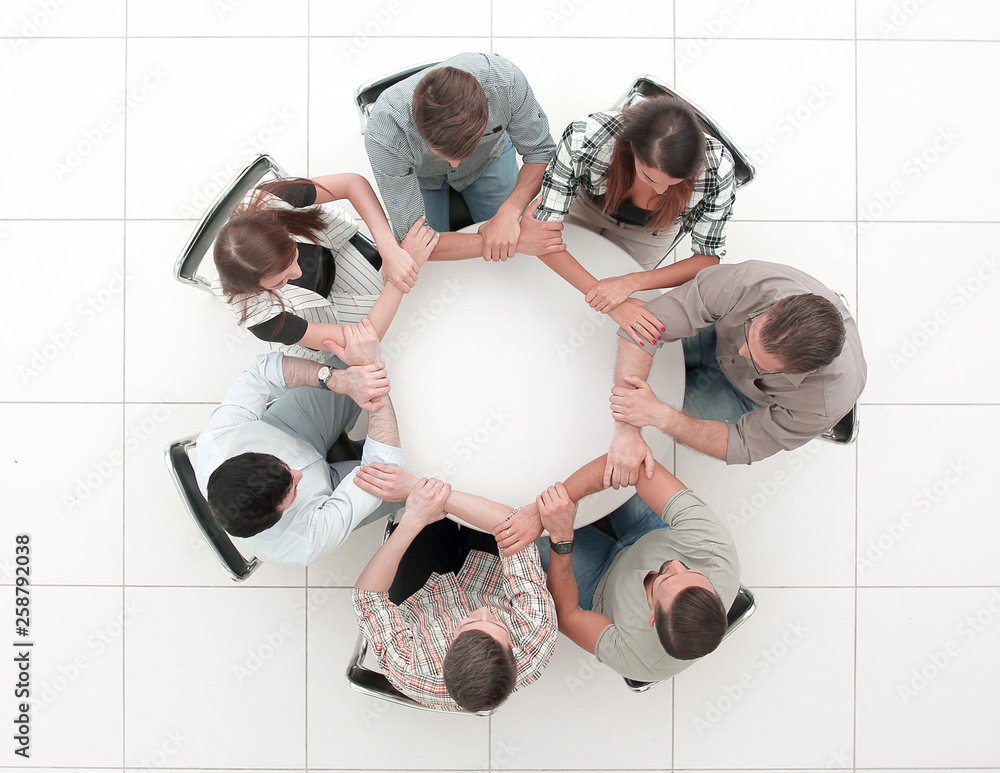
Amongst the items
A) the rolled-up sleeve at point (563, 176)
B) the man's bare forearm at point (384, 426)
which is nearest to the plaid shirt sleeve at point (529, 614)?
the man's bare forearm at point (384, 426)

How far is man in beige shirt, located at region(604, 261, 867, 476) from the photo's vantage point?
1598mm

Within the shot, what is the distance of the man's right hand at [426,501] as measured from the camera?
6.13 ft

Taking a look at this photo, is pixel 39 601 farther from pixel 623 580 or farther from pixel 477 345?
pixel 623 580

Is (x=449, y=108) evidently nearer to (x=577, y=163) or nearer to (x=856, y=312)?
(x=577, y=163)

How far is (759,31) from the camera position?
2.57 metres

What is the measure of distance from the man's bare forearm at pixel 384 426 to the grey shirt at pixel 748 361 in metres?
0.71

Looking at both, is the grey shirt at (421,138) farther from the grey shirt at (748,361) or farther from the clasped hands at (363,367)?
the grey shirt at (748,361)

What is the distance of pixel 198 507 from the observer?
1856 mm

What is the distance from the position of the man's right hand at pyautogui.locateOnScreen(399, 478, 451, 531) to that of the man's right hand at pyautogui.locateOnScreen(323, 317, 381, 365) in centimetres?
39

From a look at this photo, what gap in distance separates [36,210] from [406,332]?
5.84 ft

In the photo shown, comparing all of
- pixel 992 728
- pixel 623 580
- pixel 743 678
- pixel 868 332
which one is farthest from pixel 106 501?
pixel 992 728

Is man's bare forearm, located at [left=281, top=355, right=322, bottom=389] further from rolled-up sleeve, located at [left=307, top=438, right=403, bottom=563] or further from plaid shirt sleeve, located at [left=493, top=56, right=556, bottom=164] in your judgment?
plaid shirt sleeve, located at [left=493, top=56, right=556, bottom=164]

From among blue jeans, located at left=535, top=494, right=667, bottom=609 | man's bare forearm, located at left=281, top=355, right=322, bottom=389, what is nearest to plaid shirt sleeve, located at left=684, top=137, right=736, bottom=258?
blue jeans, located at left=535, top=494, right=667, bottom=609

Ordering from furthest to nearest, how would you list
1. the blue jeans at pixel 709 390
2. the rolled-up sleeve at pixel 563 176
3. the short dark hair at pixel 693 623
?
the blue jeans at pixel 709 390, the rolled-up sleeve at pixel 563 176, the short dark hair at pixel 693 623
